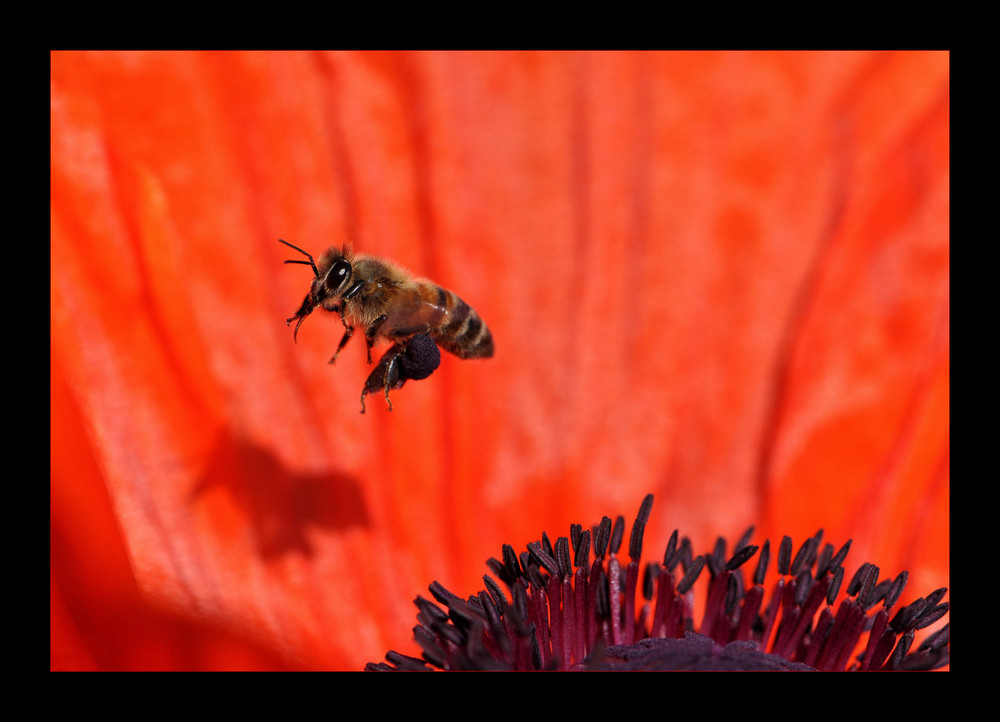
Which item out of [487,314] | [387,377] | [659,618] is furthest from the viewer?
[487,314]

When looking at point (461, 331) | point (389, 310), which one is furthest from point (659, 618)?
point (389, 310)

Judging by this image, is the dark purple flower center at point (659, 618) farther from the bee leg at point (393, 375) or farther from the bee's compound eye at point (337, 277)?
the bee's compound eye at point (337, 277)

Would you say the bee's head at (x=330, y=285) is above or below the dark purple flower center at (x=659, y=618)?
above

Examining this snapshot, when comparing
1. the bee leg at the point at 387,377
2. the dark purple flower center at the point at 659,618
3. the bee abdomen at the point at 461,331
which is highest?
the bee abdomen at the point at 461,331

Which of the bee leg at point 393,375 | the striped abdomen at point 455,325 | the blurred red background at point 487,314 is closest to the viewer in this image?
the bee leg at point 393,375

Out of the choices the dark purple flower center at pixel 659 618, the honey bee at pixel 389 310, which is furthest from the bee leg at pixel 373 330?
the dark purple flower center at pixel 659 618

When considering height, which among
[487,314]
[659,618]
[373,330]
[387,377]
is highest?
[487,314]

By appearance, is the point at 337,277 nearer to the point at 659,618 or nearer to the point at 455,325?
the point at 455,325

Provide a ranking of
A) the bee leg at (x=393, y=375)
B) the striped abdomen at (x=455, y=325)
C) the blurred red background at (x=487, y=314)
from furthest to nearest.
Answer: the blurred red background at (x=487, y=314) < the striped abdomen at (x=455, y=325) < the bee leg at (x=393, y=375)

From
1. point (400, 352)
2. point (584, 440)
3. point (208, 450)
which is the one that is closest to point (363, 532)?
point (208, 450)
